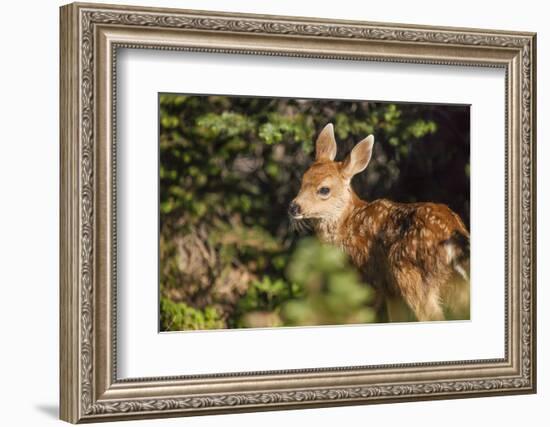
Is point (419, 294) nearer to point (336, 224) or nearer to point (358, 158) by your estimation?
point (336, 224)

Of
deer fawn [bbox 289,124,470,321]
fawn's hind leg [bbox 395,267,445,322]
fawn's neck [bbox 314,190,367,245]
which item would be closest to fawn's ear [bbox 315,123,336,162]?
deer fawn [bbox 289,124,470,321]

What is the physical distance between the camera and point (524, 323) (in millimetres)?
4176

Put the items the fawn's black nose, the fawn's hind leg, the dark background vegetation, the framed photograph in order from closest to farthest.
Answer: the framed photograph
the dark background vegetation
the fawn's black nose
the fawn's hind leg

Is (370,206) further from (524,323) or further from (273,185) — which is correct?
(524,323)

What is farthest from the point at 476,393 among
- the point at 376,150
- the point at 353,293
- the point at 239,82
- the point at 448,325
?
the point at 239,82

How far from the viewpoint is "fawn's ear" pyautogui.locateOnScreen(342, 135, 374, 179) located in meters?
3.93

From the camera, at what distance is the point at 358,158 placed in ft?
12.9

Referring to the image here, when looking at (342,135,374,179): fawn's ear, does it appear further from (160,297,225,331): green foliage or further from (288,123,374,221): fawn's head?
(160,297,225,331): green foliage

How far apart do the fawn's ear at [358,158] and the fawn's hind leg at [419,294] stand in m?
0.31

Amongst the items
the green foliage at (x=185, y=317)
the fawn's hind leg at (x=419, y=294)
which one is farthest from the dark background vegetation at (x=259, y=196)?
the fawn's hind leg at (x=419, y=294)

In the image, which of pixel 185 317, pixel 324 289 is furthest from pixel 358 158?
pixel 185 317

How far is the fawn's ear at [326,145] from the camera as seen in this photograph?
3.88 metres

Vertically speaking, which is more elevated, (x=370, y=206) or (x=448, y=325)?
(x=370, y=206)

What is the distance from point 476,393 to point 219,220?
3.08 ft
